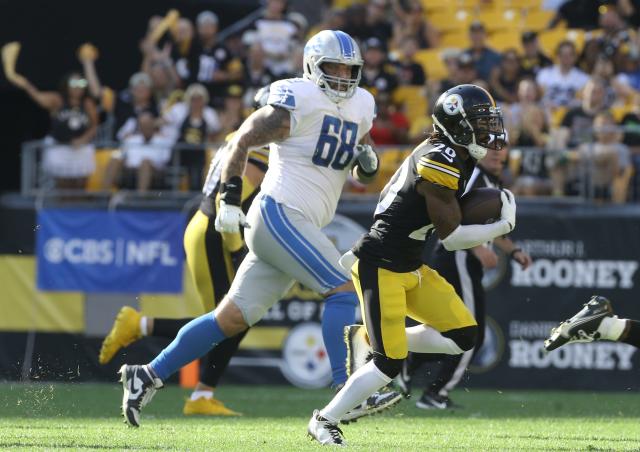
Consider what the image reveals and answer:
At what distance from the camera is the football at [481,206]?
20.6 feet

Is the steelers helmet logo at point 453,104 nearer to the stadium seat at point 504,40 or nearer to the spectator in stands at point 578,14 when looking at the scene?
the stadium seat at point 504,40

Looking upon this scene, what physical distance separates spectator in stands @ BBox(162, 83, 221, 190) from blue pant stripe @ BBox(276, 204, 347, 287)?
17.0 feet

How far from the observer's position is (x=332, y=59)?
273 inches

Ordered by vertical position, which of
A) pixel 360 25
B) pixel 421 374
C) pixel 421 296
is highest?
pixel 360 25

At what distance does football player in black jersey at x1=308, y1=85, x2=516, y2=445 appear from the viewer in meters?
6.11

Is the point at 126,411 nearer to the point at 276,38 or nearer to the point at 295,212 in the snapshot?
the point at 295,212

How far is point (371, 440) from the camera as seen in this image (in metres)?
6.61

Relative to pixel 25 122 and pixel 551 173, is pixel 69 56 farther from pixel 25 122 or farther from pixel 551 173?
pixel 551 173

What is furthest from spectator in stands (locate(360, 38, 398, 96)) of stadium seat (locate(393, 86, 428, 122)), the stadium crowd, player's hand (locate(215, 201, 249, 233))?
player's hand (locate(215, 201, 249, 233))

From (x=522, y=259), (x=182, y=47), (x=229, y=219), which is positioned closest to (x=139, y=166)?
(x=182, y=47)

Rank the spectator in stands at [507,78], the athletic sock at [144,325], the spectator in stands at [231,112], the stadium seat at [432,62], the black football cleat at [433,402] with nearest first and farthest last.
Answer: the athletic sock at [144,325] → the black football cleat at [433,402] → the spectator in stands at [231,112] → the spectator in stands at [507,78] → the stadium seat at [432,62]

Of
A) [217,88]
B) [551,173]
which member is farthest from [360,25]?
[551,173]

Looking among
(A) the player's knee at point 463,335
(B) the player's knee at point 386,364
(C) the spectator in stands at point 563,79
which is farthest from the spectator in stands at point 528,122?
(B) the player's knee at point 386,364

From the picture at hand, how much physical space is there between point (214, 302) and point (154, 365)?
1.49m
